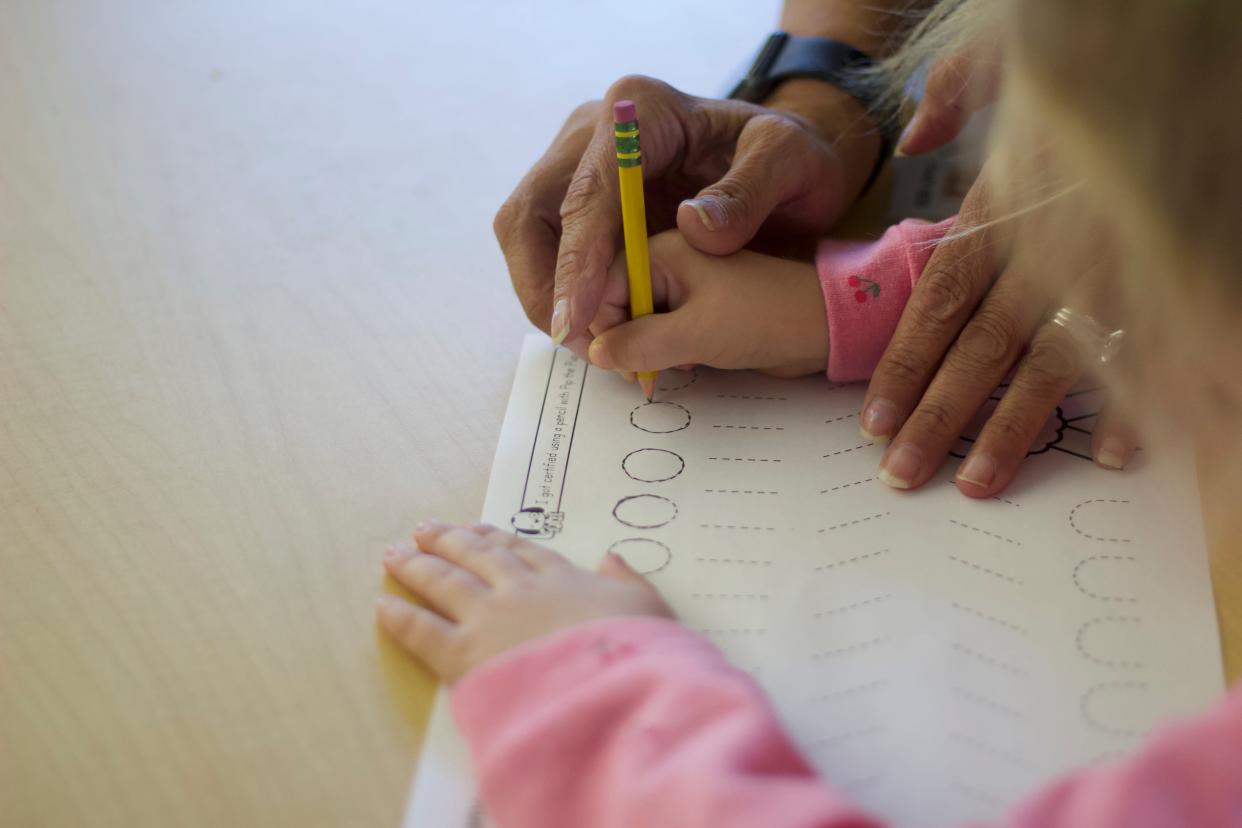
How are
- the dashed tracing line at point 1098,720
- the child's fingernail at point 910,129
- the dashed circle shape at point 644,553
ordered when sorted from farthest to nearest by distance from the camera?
the child's fingernail at point 910,129 → the dashed circle shape at point 644,553 → the dashed tracing line at point 1098,720

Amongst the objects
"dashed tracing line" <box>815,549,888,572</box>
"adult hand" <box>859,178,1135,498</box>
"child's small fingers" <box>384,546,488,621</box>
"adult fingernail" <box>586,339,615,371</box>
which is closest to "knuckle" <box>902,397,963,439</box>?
"adult hand" <box>859,178,1135,498</box>

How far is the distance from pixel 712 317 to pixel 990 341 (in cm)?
19

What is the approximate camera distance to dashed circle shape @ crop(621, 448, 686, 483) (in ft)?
2.33

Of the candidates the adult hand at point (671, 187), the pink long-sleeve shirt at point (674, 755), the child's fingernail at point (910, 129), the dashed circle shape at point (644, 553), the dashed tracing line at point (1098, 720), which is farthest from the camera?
the child's fingernail at point (910, 129)

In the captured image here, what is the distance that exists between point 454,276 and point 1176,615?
589mm

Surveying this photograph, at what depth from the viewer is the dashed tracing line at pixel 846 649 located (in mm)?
579

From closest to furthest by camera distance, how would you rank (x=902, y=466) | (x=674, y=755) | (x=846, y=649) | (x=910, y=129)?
(x=674, y=755) < (x=846, y=649) < (x=902, y=466) < (x=910, y=129)

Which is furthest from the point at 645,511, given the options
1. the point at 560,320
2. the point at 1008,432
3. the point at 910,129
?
the point at 910,129

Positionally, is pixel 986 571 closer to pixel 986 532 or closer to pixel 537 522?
pixel 986 532

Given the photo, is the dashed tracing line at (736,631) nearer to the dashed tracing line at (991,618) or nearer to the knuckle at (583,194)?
the dashed tracing line at (991,618)

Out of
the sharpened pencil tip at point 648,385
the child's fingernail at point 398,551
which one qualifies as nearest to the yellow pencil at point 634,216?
the sharpened pencil tip at point 648,385

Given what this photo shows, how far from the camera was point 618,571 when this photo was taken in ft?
2.02

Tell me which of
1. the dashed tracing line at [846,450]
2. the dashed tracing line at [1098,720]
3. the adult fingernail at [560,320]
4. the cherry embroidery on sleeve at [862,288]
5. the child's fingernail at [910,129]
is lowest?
the dashed tracing line at [1098,720]

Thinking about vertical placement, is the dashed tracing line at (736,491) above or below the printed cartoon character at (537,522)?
below
